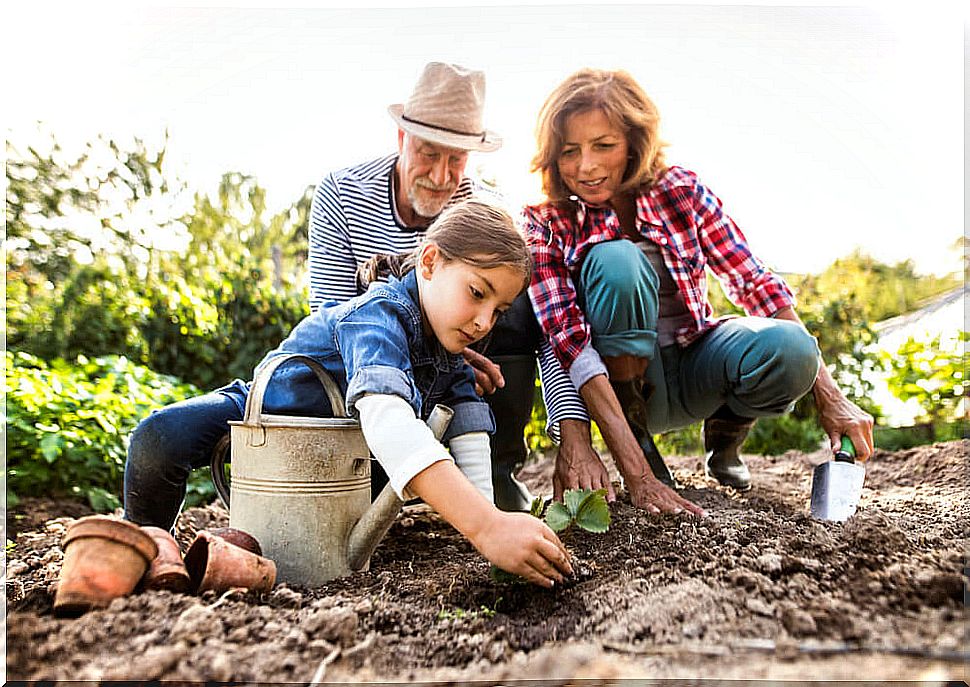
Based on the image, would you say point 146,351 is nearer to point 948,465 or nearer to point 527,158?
point 527,158

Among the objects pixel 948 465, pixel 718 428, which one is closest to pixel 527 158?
pixel 718 428

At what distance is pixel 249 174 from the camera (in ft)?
18.0

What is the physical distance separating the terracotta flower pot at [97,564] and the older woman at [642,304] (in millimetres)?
1191

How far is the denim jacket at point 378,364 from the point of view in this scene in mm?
1632

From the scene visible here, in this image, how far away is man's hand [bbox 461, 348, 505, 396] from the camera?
→ 219 centimetres

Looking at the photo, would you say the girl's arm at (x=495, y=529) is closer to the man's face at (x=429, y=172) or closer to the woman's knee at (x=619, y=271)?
the woman's knee at (x=619, y=271)

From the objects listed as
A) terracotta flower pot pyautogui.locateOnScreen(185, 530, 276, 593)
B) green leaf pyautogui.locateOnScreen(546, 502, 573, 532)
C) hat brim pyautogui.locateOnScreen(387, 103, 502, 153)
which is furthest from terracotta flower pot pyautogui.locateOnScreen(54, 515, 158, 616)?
hat brim pyautogui.locateOnScreen(387, 103, 502, 153)

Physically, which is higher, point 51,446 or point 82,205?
point 82,205

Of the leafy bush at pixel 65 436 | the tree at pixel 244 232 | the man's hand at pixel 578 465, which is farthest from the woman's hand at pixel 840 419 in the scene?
the tree at pixel 244 232

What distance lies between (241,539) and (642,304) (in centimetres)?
123

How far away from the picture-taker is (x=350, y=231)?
2.46 m

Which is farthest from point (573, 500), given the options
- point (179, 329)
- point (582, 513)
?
point (179, 329)

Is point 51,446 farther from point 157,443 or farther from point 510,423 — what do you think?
point 510,423

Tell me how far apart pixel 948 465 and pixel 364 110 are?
250cm
